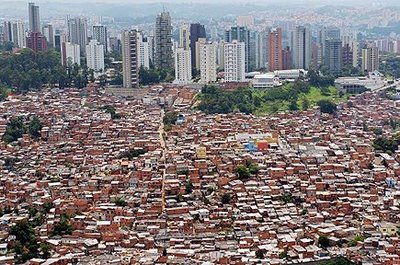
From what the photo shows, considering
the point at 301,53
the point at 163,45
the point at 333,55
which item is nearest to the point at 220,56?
the point at 163,45

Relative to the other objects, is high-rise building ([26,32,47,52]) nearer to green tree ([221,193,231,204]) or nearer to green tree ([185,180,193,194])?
green tree ([185,180,193,194])

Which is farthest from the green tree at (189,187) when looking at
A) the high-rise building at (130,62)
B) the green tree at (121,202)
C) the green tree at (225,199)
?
the high-rise building at (130,62)

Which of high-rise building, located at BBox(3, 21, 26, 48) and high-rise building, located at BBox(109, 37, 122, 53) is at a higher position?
high-rise building, located at BBox(3, 21, 26, 48)

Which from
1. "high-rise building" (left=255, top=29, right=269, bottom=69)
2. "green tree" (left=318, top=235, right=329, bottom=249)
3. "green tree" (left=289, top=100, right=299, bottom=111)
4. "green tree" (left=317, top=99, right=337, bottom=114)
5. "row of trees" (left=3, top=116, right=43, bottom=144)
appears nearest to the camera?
"green tree" (left=318, top=235, right=329, bottom=249)

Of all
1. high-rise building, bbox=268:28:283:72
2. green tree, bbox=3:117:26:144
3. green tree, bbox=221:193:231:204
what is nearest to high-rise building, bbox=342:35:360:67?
high-rise building, bbox=268:28:283:72

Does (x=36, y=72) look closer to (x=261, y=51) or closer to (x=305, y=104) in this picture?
(x=305, y=104)

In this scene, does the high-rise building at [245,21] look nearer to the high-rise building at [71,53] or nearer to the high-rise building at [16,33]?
the high-rise building at [16,33]
